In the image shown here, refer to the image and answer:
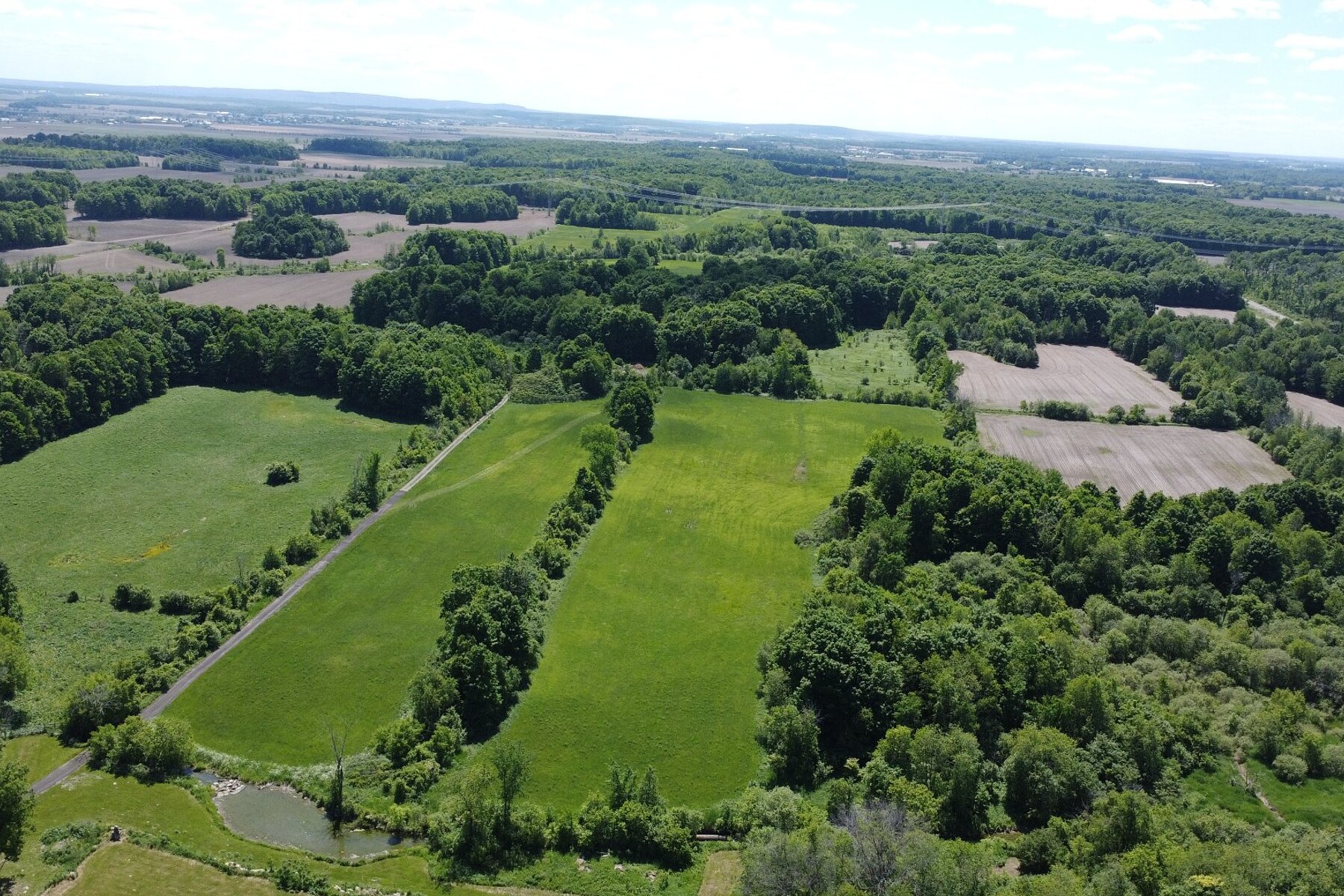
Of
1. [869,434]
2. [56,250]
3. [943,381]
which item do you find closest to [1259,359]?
[943,381]

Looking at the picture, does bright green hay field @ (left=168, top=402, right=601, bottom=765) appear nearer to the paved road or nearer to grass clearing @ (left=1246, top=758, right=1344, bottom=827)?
the paved road

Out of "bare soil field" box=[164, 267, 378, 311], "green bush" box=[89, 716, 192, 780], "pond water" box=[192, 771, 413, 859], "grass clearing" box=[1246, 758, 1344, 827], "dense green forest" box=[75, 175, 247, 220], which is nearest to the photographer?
"pond water" box=[192, 771, 413, 859]

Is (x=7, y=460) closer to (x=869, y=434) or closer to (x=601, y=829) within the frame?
(x=601, y=829)

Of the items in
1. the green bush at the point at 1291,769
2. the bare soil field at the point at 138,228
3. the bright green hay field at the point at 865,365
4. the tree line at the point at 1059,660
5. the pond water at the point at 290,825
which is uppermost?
the bare soil field at the point at 138,228

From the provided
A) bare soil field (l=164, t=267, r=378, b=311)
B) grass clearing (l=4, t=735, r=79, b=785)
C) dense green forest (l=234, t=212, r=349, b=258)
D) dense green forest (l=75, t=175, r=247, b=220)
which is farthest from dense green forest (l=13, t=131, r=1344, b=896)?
dense green forest (l=75, t=175, r=247, b=220)

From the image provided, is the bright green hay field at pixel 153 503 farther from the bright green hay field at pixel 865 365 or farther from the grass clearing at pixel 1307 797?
the grass clearing at pixel 1307 797

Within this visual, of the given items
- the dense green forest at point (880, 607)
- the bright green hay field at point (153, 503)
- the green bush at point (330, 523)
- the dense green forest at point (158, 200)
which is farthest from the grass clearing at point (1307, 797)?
the dense green forest at point (158, 200)
